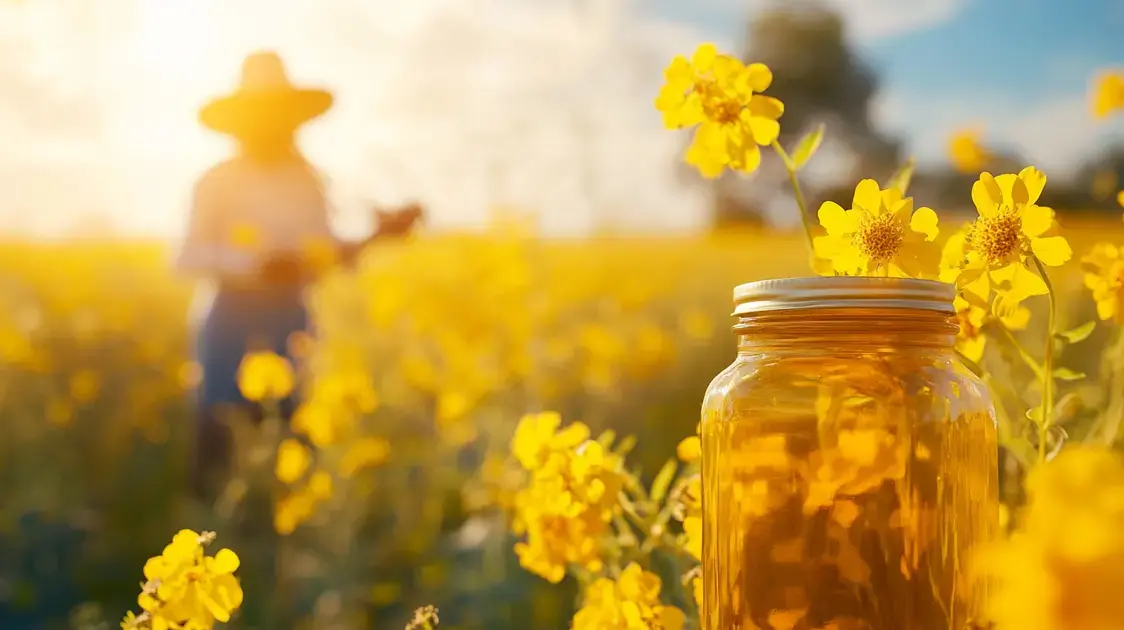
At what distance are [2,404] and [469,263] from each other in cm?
179

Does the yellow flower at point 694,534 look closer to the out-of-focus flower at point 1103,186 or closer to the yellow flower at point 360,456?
the out-of-focus flower at point 1103,186

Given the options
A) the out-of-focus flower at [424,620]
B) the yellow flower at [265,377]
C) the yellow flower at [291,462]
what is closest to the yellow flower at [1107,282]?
the out-of-focus flower at [424,620]

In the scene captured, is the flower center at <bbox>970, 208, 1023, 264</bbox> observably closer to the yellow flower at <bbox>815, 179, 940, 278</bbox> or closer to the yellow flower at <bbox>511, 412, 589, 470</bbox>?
the yellow flower at <bbox>815, 179, 940, 278</bbox>

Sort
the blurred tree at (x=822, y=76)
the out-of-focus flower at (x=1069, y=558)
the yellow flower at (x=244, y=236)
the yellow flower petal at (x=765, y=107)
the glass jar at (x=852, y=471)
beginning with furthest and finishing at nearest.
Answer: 1. the blurred tree at (x=822, y=76)
2. the yellow flower at (x=244, y=236)
3. the yellow flower petal at (x=765, y=107)
4. the glass jar at (x=852, y=471)
5. the out-of-focus flower at (x=1069, y=558)

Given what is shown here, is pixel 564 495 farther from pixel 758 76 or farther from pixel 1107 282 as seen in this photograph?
pixel 1107 282

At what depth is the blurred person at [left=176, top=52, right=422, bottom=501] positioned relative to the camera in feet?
10.7

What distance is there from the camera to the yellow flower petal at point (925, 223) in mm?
A: 909

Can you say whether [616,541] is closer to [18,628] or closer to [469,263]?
[18,628]

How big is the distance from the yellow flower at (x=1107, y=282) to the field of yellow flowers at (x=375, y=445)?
0.22 metres

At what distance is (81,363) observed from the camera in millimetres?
5309

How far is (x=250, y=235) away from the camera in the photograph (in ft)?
10.6

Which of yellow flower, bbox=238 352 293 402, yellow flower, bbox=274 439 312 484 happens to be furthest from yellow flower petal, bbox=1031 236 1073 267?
yellow flower, bbox=238 352 293 402

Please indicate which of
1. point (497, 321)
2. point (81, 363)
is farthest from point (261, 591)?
point (81, 363)

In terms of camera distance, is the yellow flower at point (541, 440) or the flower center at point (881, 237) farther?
the yellow flower at point (541, 440)
